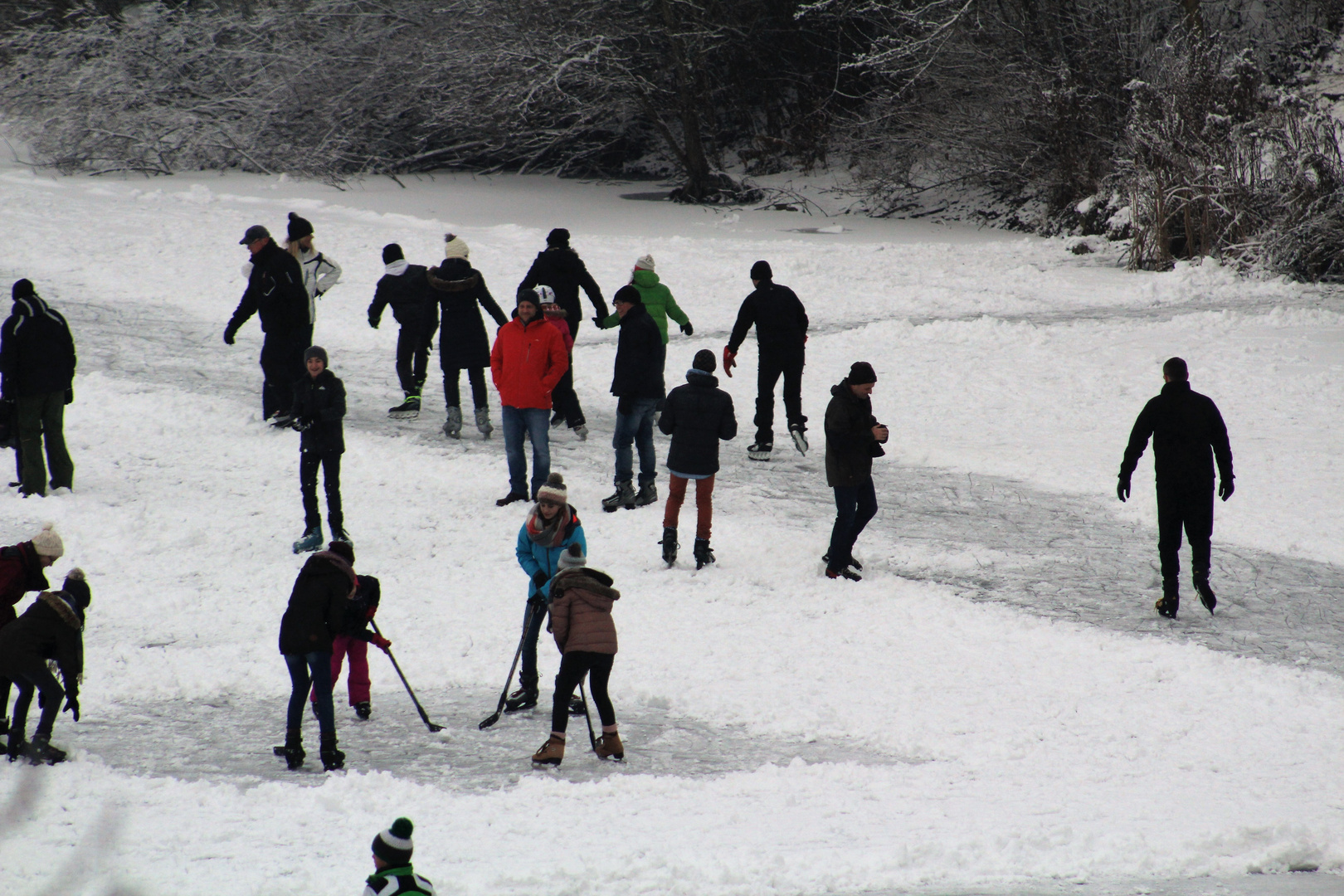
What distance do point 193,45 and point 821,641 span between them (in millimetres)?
22829

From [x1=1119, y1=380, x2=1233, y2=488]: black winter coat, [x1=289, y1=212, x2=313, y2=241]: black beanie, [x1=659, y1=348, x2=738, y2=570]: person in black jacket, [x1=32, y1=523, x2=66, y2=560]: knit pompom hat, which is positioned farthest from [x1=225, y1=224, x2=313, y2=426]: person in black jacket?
[x1=1119, y1=380, x2=1233, y2=488]: black winter coat

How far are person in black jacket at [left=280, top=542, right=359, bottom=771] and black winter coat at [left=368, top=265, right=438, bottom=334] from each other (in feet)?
18.2

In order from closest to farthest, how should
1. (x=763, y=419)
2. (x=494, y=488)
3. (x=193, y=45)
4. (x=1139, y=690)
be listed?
(x=1139, y=690)
(x=494, y=488)
(x=763, y=419)
(x=193, y=45)

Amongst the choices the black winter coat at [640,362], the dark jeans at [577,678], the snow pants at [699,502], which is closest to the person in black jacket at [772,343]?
the black winter coat at [640,362]

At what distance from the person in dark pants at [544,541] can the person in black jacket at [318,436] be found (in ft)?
8.59

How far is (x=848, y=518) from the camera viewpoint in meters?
8.33

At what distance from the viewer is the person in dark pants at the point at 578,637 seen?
5.89m

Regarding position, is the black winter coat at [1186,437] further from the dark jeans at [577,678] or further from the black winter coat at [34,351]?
the black winter coat at [34,351]

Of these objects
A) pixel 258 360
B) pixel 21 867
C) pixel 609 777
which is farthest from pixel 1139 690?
pixel 258 360

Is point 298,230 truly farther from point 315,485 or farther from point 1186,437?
point 1186,437

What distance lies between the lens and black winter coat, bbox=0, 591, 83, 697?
231 inches

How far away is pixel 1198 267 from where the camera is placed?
56.6ft

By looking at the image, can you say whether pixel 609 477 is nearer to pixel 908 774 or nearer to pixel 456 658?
pixel 456 658

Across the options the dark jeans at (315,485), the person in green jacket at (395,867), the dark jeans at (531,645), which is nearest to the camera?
the person in green jacket at (395,867)
